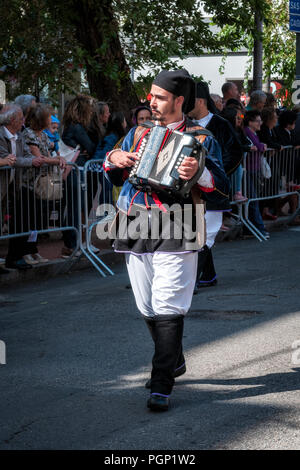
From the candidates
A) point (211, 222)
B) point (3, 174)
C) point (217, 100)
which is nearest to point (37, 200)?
point (3, 174)

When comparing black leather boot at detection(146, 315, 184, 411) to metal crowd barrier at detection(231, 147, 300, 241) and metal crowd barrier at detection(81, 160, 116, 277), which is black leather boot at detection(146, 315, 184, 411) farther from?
metal crowd barrier at detection(231, 147, 300, 241)

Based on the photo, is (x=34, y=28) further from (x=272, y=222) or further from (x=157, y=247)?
(x=157, y=247)

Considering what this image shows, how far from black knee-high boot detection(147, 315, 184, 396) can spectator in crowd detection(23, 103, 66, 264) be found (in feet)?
15.9

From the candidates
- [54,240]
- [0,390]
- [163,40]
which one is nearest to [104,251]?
[54,240]

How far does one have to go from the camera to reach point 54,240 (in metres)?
12.2

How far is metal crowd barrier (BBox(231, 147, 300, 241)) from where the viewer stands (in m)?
13.0

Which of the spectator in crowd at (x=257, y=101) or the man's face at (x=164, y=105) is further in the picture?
the spectator in crowd at (x=257, y=101)

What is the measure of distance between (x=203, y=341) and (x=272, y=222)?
297 inches

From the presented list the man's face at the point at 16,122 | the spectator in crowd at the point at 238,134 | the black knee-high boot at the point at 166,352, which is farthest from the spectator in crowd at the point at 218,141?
the spectator in crowd at the point at 238,134

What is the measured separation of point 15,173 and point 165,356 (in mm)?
4901

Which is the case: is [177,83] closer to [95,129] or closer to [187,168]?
[187,168]

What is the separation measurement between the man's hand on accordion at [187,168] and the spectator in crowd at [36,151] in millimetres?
5044

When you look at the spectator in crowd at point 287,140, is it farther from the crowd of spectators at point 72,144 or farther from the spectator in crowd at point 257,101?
the crowd of spectators at point 72,144

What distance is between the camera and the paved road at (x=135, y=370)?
4754mm
